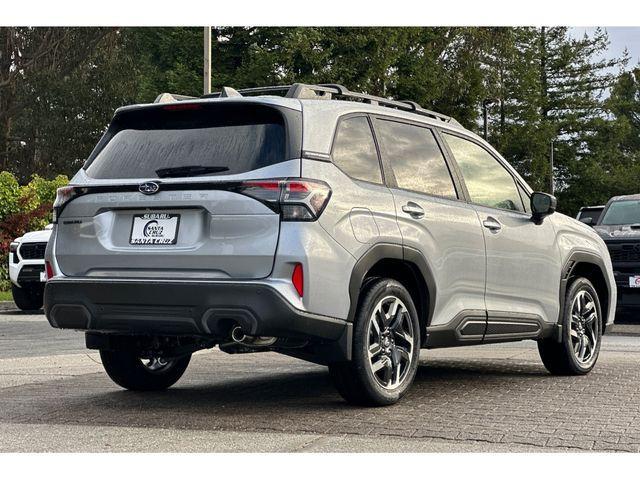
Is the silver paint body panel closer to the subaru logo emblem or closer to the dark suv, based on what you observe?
the subaru logo emblem

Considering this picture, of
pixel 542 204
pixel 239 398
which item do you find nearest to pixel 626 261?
pixel 542 204

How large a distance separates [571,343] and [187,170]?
393 cm

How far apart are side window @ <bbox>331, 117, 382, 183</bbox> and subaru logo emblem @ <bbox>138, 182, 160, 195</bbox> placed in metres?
1.10

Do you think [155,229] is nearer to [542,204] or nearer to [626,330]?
[542,204]

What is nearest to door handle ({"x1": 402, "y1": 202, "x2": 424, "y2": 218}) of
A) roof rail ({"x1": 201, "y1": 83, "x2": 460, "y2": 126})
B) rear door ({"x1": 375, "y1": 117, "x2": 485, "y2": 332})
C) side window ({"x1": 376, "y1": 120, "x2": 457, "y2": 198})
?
rear door ({"x1": 375, "y1": 117, "x2": 485, "y2": 332})

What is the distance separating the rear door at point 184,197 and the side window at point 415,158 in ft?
3.23

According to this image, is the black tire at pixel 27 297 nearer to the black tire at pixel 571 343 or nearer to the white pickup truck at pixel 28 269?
the white pickup truck at pixel 28 269

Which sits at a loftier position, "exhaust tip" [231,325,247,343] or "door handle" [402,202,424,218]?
"door handle" [402,202,424,218]

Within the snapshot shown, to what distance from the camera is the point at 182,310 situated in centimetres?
650

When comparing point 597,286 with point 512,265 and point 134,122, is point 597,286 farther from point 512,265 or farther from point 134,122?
point 134,122

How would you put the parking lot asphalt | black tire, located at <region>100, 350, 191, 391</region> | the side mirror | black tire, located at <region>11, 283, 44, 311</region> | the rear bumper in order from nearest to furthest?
the parking lot asphalt < the rear bumper < black tire, located at <region>100, 350, 191, 391</region> < the side mirror < black tire, located at <region>11, 283, 44, 311</region>

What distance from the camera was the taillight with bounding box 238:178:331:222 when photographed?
638cm
